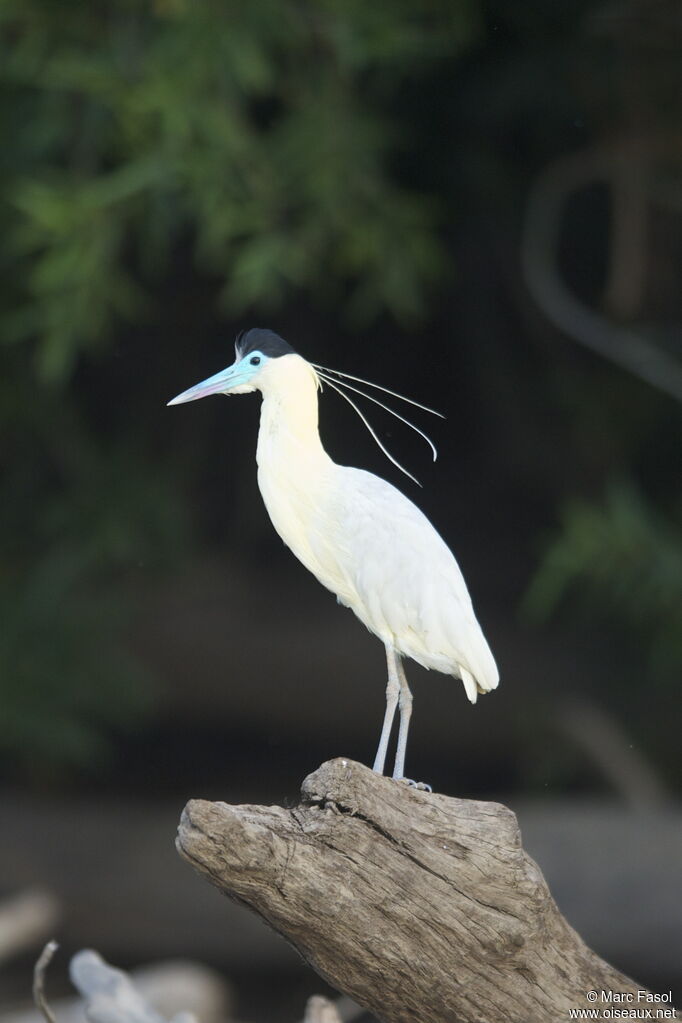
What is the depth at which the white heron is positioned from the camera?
118cm

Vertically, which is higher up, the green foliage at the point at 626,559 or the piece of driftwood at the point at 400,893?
the green foliage at the point at 626,559

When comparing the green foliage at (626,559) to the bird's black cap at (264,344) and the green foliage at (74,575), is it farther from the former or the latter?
the bird's black cap at (264,344)

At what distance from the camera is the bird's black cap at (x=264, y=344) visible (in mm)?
1201

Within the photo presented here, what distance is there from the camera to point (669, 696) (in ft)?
10.5

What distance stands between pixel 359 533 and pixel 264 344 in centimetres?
20

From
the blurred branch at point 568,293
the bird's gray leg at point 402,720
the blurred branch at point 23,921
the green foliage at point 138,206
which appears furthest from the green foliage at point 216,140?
the bird's gray leg at point 402,720

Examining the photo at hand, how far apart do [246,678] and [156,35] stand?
1.77 meters

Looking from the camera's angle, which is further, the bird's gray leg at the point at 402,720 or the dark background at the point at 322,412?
the dark background at the point at 322,412

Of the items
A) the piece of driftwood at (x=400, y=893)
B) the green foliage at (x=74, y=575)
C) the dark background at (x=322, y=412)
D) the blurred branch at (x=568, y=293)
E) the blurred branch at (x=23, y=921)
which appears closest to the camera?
the piece of driftwood at (x=400, y=893)

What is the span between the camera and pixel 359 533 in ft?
3.88

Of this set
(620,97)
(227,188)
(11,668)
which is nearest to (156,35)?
(227,188)

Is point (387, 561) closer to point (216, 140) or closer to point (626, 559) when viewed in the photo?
point (216, 140)

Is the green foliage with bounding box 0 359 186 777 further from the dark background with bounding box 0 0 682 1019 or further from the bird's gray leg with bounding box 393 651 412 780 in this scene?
the bird's gray leg with bounding box 393 651 412 780

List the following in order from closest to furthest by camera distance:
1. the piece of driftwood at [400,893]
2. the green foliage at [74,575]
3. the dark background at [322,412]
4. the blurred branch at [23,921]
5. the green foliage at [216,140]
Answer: the piece of driftwood at [400,893] → the green foliage at [216,140] → the dark background at [322,412] → the blurred branch at [23,921] → the green foliage at [74,575]
